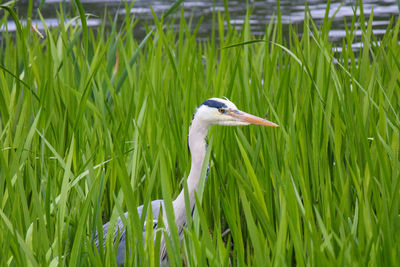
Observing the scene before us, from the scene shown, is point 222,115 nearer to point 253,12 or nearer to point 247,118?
point 247,118

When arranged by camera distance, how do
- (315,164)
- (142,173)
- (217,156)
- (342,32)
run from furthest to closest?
(342,32) < (142,173) < (217,156) < (315,164)

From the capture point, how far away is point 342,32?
558 centimetres

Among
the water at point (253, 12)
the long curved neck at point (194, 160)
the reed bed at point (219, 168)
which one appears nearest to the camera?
the reed bed at point (219, 168)

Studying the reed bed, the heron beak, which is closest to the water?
the reed bed

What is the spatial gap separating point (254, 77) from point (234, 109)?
401 mm

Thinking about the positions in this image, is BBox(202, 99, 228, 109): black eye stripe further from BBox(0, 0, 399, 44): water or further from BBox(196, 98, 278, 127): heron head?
BBox(0, 0, 399, 44): water

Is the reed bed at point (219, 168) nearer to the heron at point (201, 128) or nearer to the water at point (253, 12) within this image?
the heron at point (201, 128)

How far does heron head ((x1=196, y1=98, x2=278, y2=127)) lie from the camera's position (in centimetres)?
192

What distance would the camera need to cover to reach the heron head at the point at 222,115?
1.92 metres

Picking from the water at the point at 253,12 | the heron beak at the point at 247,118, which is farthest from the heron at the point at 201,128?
the water at the point at 253,12

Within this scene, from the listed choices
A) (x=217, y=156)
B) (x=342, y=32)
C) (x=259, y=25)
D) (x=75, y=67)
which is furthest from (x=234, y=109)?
(x=259, y=25)

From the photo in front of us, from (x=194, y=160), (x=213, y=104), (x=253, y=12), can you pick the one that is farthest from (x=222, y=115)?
(x=253, y=12)

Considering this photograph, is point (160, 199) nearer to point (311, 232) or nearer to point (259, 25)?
point (311, 232)

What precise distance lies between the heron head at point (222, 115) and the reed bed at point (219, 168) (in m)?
0.05
